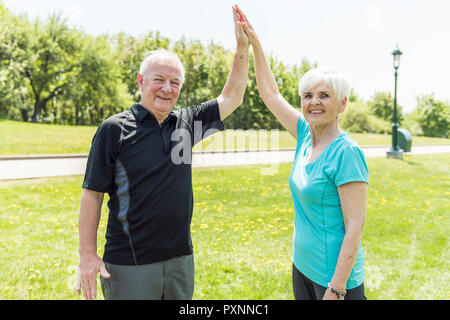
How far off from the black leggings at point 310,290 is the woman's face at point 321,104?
100 cm

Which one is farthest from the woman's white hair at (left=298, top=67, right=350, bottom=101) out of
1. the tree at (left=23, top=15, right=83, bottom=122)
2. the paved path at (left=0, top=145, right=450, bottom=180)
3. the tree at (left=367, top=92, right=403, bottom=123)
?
the tree at (left=367, top=92, right=403, bottom=123)

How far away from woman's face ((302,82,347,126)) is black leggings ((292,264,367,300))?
995mm

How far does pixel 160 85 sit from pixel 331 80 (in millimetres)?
1070

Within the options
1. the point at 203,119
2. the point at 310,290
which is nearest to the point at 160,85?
the point at 203,119

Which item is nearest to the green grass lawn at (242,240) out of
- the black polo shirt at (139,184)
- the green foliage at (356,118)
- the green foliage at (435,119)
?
the black polo shirt at (139,184)

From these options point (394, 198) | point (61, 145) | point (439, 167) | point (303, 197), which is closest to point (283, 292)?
point (303, 197)

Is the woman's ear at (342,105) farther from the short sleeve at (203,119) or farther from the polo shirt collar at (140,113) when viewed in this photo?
the polo shirt collar at (140,113)

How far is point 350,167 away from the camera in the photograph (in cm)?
193

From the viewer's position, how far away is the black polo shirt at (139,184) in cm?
216

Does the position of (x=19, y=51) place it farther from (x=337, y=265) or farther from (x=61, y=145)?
(x=337, y=265)

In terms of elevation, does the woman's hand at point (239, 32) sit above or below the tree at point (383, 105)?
below

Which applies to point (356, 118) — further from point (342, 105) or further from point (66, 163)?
point (342, 105)

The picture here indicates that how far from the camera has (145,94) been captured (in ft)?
7.67

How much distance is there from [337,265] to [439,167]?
48.3 ft
